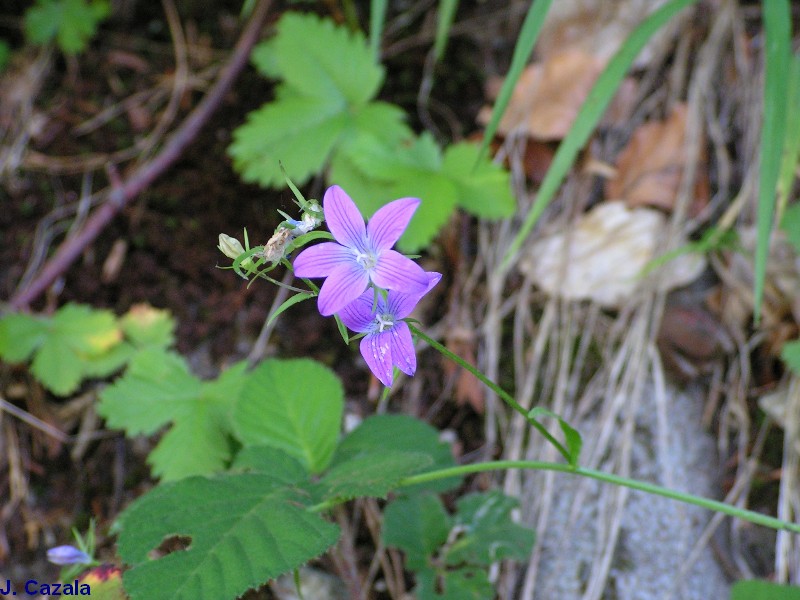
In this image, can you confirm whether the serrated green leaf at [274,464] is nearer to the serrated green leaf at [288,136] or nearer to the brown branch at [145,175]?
the serrated green leaf at [288,136]

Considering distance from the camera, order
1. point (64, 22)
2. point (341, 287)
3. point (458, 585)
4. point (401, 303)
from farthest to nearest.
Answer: point (64, 22), point (458, 585), point (401, 303), point (341, 287)

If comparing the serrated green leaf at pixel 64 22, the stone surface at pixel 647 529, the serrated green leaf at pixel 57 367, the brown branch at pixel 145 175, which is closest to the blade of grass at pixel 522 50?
the stone surface at pixel 647 529

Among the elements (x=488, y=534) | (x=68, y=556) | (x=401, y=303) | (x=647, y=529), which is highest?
(x=401, y=303)

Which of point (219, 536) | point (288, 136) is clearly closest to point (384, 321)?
point (219, 536)

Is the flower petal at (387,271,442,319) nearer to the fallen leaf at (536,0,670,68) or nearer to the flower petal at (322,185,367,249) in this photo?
the flower petal at (322,185,367,249)

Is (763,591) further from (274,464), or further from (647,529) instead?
(274,464)

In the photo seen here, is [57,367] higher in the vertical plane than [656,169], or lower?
lower

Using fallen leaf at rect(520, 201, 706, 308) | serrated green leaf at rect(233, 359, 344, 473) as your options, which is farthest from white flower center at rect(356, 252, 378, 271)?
fallen leaf at rect(520, 201, 706, 308)
